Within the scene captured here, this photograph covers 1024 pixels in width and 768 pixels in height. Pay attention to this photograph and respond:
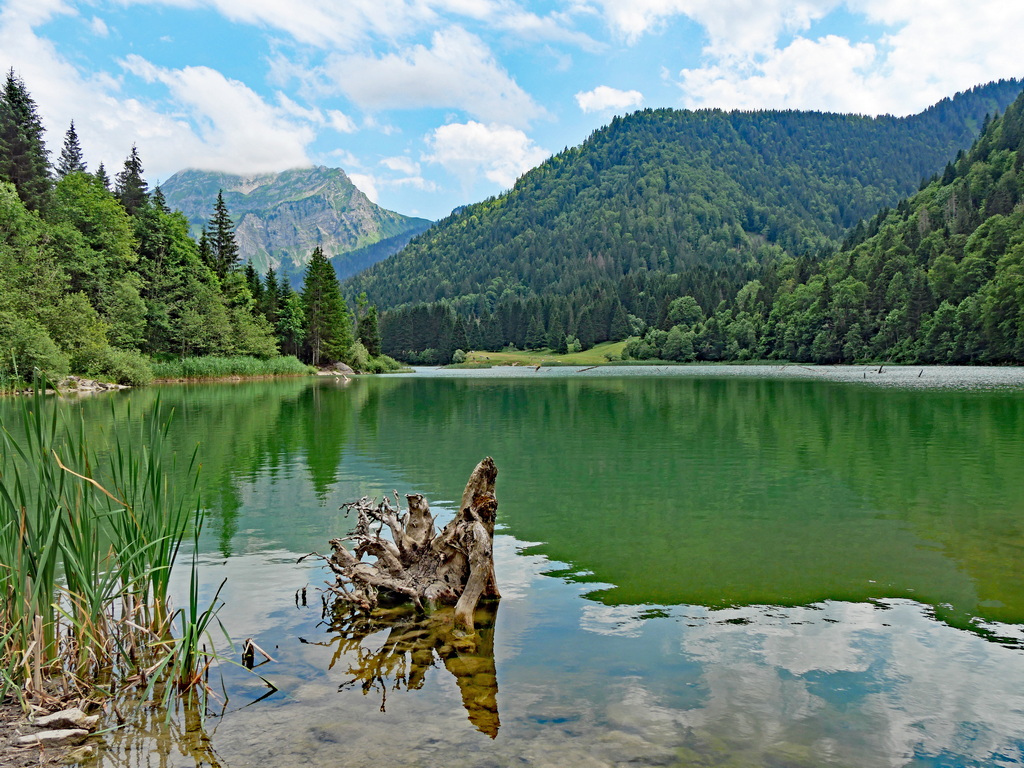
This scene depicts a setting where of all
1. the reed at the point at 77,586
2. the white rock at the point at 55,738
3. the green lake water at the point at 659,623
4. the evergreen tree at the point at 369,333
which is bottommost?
the green lake water at the point at 659,623

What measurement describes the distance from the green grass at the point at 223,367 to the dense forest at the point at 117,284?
2431 mm

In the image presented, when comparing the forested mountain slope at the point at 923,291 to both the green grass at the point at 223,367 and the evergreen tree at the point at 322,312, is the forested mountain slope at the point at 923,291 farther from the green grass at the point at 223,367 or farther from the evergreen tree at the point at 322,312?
the green grass at the point at 223,367

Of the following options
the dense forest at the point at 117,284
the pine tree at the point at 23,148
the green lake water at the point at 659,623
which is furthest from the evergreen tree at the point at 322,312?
the green lake water at the point at 659,623

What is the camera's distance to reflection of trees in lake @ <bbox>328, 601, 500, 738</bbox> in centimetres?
739

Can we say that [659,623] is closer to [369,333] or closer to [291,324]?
[291,324]

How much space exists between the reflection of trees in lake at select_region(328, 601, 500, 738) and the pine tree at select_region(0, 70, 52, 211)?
79.1m

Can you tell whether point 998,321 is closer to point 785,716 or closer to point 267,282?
point 267,282

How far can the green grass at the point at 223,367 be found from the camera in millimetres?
79938

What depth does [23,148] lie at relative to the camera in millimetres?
75000

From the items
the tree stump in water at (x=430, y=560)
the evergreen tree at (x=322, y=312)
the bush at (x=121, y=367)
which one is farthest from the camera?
the evergreen tree at (x=322, y=312)

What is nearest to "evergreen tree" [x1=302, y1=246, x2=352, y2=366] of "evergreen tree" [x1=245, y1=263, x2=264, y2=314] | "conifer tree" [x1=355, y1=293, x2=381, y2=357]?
"evergreen tree" [x1=245, y1=263, x2=264, y2=314]

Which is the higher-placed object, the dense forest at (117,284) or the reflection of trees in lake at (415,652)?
the dense forest at (117,284)

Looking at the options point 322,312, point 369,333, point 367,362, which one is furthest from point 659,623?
point 369,333

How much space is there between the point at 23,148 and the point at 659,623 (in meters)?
90.9
